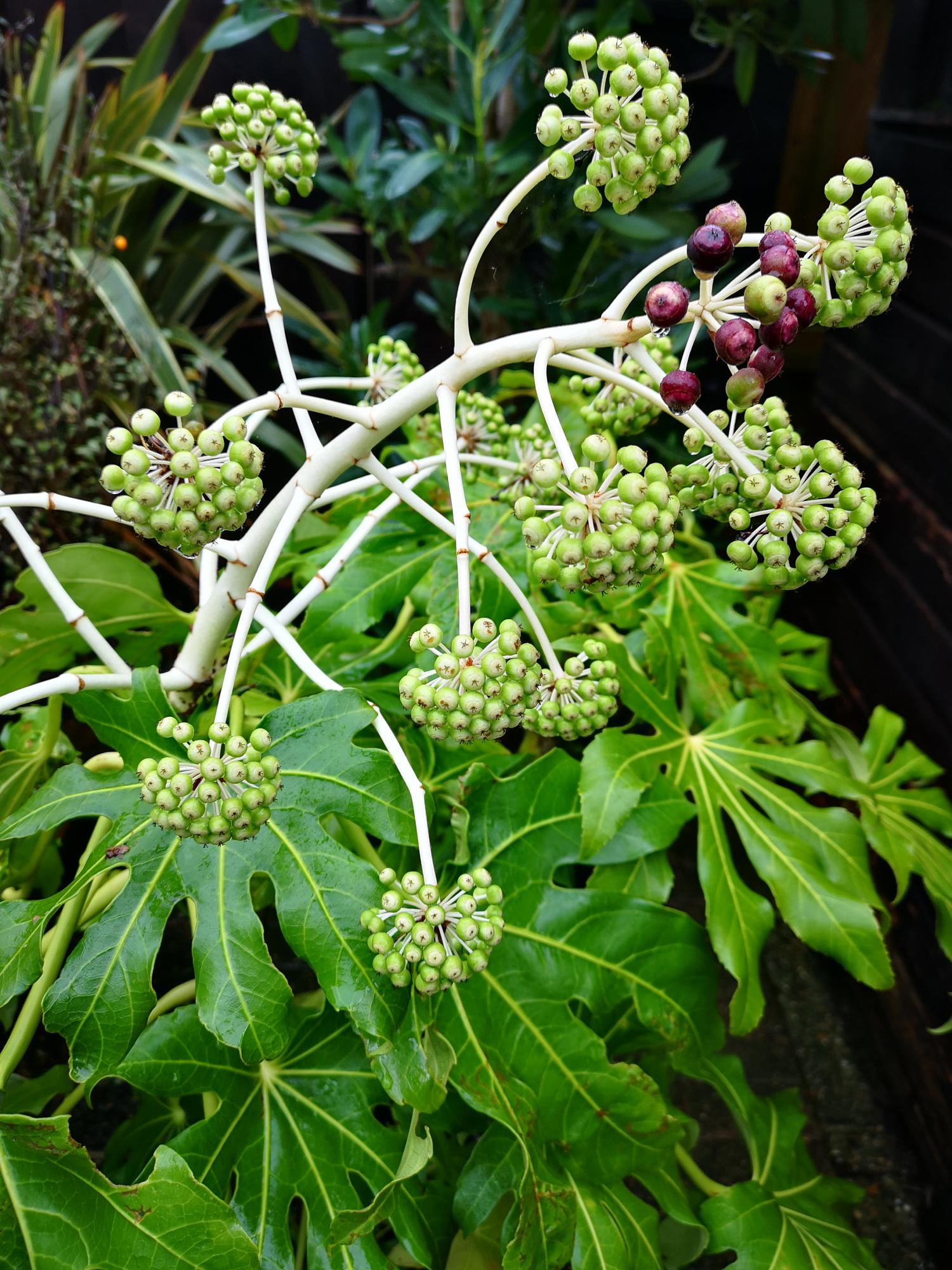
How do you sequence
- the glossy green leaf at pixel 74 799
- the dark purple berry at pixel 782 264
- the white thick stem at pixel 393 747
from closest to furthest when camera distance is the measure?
1. the dark purple berry at pixel 782 264
2. the white thick stem at pixel 393 747
3. the glossy green leaf at pixel 74 799

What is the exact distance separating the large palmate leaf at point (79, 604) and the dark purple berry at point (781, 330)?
58cm

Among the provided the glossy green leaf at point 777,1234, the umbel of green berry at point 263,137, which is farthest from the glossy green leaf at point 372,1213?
the umbel of green berry at point 263,137

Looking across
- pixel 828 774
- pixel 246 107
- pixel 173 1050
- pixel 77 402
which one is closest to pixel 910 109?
pixel 828 774

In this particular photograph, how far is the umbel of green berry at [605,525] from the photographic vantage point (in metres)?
0.45

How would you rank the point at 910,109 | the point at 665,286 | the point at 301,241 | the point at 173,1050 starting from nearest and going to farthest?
1. the point at 665,286
2. the point at 173,1050
3. the point at 910,109
4. the point at 301,241

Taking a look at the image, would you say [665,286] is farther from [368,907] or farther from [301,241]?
[301,241]

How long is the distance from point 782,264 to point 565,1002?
1.85ft

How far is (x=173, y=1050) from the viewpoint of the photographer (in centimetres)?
71

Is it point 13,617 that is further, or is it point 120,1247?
point 13,617

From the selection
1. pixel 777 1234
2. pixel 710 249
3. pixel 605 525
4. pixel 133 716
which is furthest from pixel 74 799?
pixel 777 1234

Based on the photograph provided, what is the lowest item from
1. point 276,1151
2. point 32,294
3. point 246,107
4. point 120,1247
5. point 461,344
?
point 276,1151

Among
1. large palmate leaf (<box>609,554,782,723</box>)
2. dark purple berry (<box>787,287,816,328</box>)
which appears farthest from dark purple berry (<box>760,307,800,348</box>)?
large palmate leaf (<box>609,554,782,723</box>)

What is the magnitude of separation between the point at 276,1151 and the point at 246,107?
30.6 inches

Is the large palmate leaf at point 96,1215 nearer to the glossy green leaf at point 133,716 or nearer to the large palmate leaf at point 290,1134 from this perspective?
the large palmate leaf at point 290,1134
